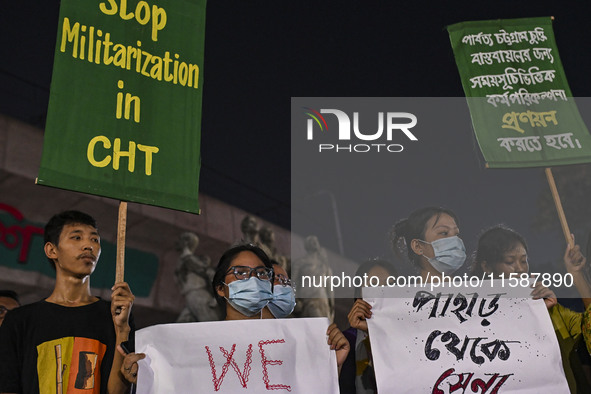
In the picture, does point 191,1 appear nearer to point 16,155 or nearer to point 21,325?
point 21,325

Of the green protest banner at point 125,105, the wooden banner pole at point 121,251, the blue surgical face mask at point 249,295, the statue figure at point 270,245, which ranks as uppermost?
the statue figure at point 270,245

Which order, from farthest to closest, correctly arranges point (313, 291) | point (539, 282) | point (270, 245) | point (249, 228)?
point (249, 228) < point (270, 245) < point (313, 291) < point (539, 282)

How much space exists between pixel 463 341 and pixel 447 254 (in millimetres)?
734

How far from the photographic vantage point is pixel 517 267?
3.40 metres

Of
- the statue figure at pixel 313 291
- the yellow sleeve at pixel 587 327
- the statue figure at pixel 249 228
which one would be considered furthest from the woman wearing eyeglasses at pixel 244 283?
the statue figure at pixel 249 228

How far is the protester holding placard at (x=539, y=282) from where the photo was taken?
3102 millimetres

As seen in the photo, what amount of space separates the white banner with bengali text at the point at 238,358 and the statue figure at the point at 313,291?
20.2 feet

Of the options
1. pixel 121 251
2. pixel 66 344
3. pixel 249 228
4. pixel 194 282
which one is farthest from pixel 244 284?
pixel 249 228

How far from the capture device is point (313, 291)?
940 cm

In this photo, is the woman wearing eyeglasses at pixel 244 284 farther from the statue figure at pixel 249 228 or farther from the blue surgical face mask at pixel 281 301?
the statue figure at pixel 249 228

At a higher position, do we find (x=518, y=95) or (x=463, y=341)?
(x=518, y=95)

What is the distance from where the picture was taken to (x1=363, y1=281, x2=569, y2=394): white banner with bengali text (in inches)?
112

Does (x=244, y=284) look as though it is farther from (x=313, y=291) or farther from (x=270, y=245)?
(x=270, y=245)

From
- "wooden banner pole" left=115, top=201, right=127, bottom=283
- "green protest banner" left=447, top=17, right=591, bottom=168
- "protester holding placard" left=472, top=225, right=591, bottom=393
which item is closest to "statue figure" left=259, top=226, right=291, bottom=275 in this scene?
"green protest banner" left=447, top=17, right=591, bottom=168
